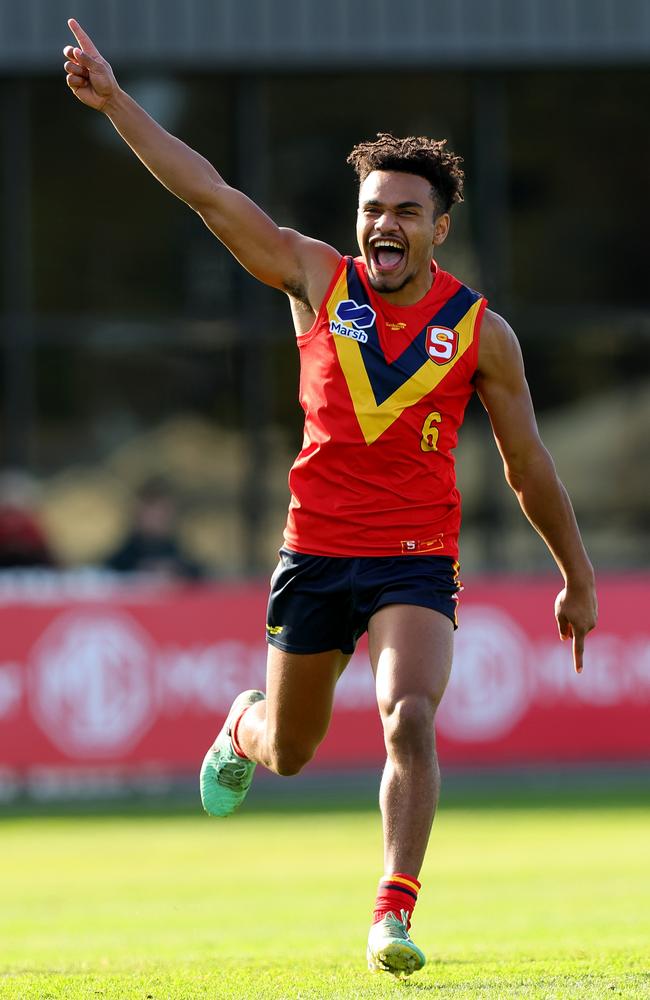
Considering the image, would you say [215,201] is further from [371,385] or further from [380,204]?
[371,385]

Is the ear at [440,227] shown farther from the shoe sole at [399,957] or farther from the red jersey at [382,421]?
the shoe sole at [399,957]

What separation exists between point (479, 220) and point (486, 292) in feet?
2.73

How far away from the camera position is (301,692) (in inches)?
249

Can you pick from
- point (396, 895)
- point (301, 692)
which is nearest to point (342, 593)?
point (301, 692)

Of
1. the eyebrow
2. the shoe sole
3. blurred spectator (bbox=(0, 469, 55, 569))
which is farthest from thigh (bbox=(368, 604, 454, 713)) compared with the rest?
blurred spectator (bbox=(0, 469, 55, 569))

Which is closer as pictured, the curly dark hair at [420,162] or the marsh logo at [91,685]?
the curly dark hair at [420,162]

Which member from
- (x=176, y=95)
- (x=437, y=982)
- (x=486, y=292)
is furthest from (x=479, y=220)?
(x=437, y=982)

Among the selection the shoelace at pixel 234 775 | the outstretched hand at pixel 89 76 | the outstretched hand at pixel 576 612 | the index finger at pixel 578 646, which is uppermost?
the outstretched hand at pixel 89 76

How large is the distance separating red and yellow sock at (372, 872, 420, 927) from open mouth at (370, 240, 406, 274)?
6.68ft

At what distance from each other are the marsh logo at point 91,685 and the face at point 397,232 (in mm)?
7691

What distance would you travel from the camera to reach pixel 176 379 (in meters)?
18.1

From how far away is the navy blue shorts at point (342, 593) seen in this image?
236 inches

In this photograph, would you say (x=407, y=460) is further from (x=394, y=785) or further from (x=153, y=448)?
(x=153, y=448)

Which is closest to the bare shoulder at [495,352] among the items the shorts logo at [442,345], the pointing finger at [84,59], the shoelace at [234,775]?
the shorts logo at [442,345]
